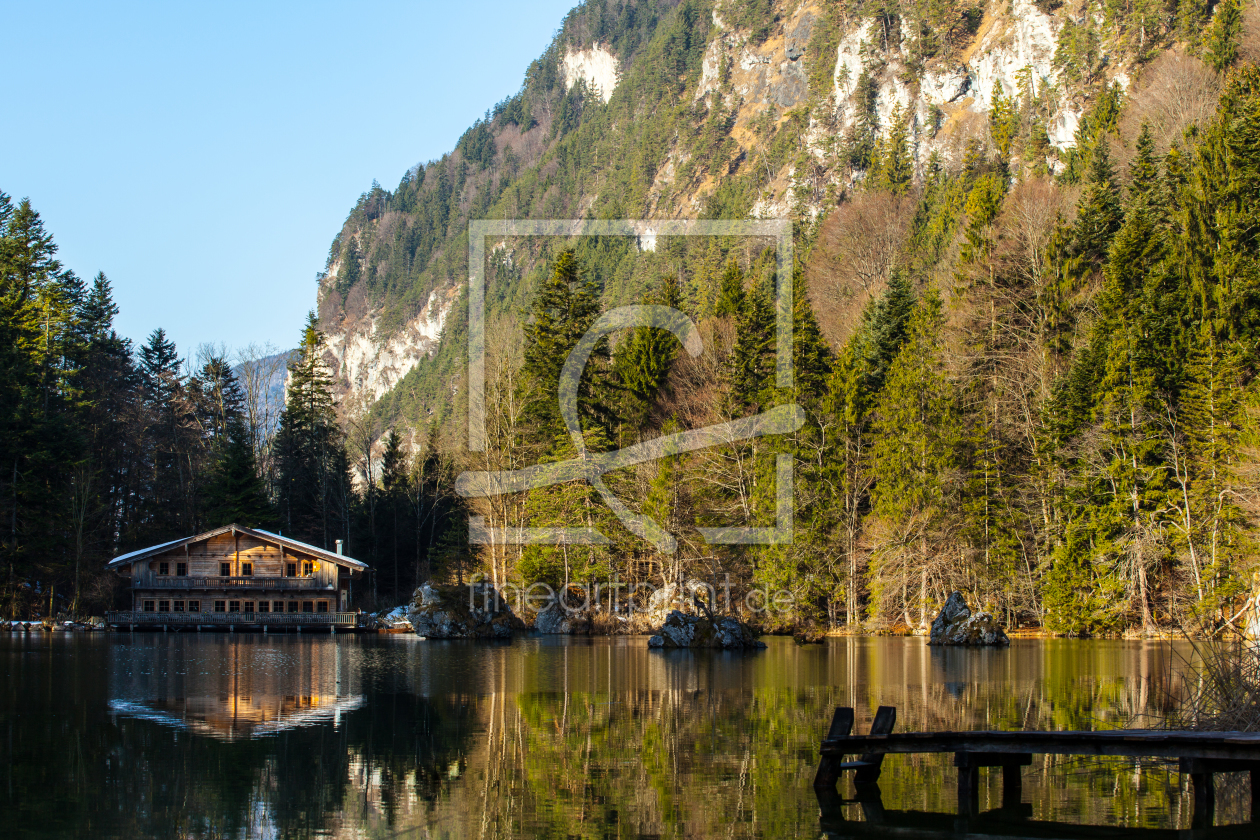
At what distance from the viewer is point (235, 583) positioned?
176 ft

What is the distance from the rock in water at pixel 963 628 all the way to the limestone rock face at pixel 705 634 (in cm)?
681

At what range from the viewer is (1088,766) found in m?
13.8

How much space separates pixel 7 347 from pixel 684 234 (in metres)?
67.9

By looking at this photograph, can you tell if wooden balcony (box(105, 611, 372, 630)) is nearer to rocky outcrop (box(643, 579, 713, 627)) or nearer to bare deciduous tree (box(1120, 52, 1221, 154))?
rocky outcrop (box(643, 579, 713, 627))

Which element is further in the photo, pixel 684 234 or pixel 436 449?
pixel 684 234

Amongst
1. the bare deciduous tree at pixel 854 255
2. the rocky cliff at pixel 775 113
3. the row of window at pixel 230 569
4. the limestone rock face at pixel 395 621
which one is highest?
the rocky cliff at pixel 775 113

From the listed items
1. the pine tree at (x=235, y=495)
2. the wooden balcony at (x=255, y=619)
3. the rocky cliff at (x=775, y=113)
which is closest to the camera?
the wooden balcony at (x=255, y=619)

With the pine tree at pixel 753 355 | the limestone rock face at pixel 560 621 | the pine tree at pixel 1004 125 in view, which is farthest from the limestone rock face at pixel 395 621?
the pine tree at pixel 1004 125

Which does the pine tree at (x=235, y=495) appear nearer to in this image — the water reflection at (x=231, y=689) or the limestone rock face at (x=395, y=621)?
the limestone rock face at (x=395, y=621)

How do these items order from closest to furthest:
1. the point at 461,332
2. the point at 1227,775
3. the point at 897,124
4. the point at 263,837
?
the point at 263,837 → the point at 1227,775 → the point at 897,124 → the point at 461,332

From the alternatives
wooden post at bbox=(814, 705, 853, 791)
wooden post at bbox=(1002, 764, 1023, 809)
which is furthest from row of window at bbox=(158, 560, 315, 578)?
wooden post at bbox=(1002, 764, 1023, 809)

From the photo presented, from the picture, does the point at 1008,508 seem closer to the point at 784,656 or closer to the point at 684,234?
the point at 784,656

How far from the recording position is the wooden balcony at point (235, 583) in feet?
173

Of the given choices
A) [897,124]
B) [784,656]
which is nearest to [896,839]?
[784,656]
